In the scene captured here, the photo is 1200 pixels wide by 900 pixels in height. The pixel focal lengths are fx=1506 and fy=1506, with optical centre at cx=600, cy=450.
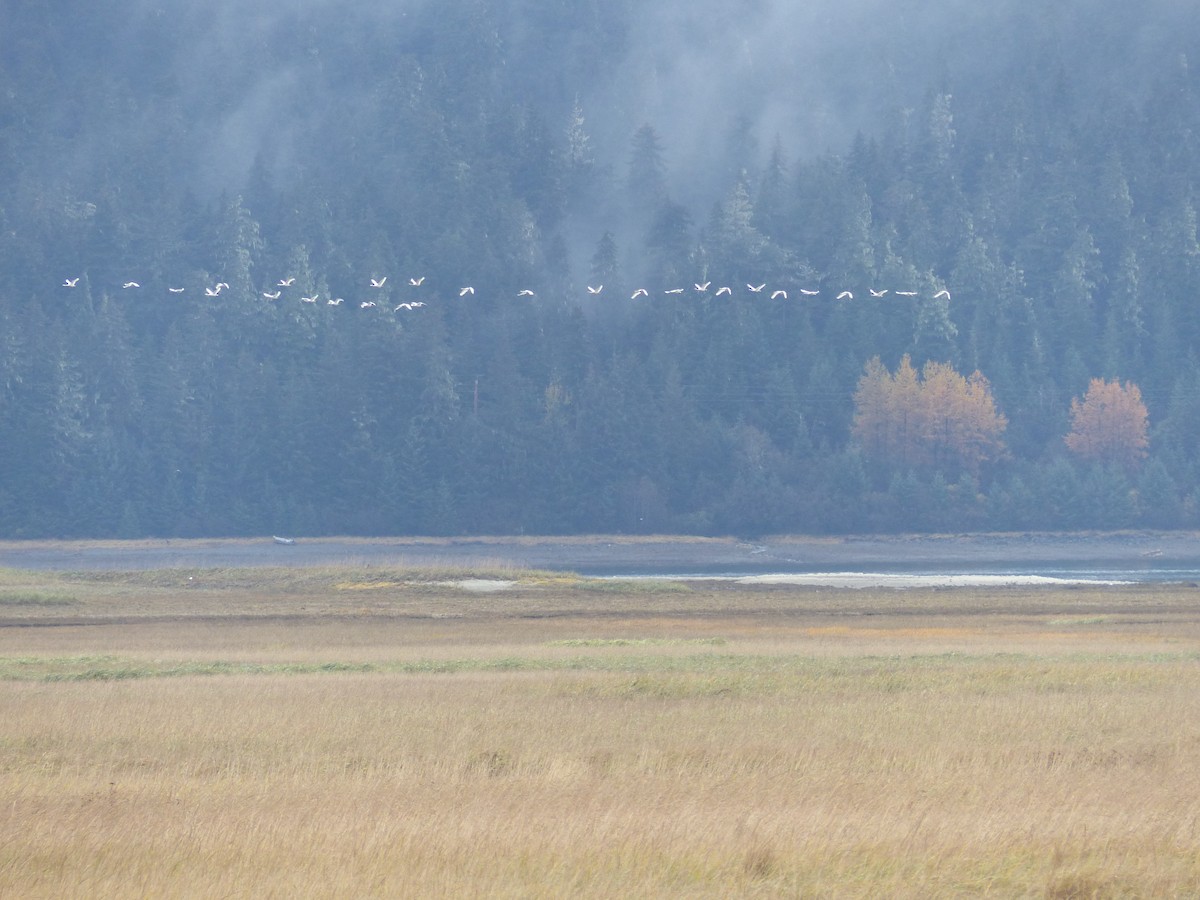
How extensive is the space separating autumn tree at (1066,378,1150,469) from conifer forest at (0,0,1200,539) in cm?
33

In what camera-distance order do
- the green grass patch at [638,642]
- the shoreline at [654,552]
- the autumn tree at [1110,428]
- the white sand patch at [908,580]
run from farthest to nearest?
the autumn tree at [1110,428] → the shoreline at [654,552] → the white sand patch at [908,580] → the green grass patch at [638,642]

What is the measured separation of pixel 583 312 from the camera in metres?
142

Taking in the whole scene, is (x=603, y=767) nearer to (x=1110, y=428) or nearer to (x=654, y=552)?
(x=654, y=552)

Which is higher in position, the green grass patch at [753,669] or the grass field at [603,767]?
the grass field at [603,767]

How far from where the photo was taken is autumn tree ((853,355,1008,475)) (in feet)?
413

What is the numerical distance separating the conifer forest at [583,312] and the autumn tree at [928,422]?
253mm

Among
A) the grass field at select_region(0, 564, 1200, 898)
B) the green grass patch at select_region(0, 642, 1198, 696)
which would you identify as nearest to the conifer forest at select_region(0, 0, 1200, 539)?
the green grass patch at select_region(0, 642, 1198, 696)

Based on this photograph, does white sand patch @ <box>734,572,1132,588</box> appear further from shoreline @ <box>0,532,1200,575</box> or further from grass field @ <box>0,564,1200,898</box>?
grass field @ <box>0,564,1200,898</box>

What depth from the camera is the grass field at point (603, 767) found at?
1305 cm

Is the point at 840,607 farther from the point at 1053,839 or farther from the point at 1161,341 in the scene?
the point at 1161,341

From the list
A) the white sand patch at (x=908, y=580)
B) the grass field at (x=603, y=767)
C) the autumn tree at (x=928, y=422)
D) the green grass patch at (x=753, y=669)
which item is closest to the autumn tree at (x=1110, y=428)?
the autumn tree at (x=928, y=422)

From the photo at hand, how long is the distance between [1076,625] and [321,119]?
15432 cm

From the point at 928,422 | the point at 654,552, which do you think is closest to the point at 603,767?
the point at 654,552

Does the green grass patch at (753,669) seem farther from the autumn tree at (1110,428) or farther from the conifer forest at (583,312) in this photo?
the autumn tree at (1110,428)
